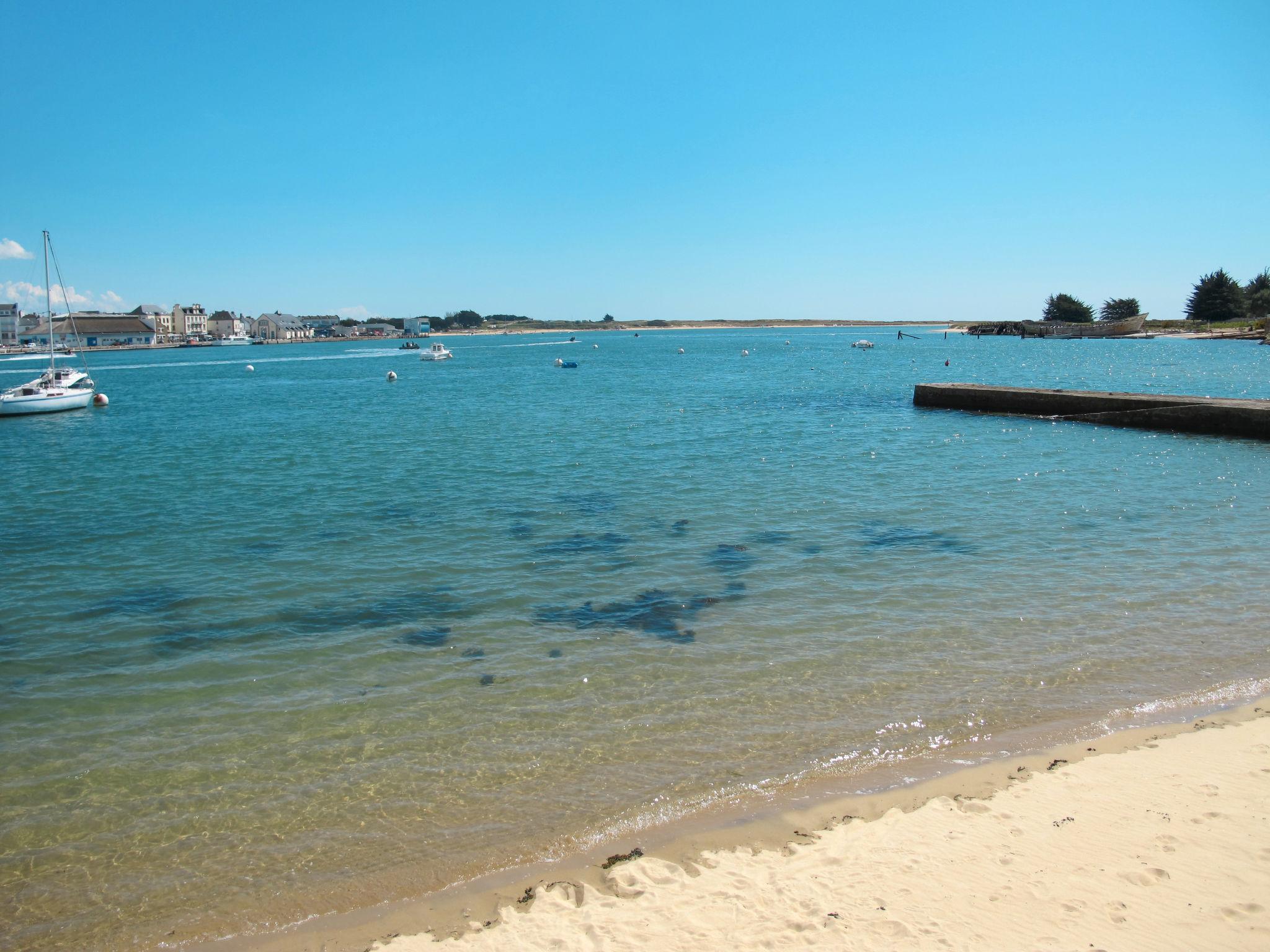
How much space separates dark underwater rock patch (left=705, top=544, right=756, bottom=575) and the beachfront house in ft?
611

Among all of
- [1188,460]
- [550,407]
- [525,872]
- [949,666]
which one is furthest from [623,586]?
[550,407]

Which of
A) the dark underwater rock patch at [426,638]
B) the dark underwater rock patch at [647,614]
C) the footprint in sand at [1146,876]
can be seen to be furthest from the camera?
the dark underwater rock patch at [647,614]

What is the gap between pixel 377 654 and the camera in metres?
10.6

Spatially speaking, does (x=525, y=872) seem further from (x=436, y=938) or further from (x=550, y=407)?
(x=550, y=407)

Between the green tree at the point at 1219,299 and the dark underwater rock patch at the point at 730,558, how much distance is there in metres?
146

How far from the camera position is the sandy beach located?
5078 millimetres

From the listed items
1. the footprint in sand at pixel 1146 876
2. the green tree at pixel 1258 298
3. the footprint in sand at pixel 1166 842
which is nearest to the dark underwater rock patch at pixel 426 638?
the footprint in sand at pixel 1146 876

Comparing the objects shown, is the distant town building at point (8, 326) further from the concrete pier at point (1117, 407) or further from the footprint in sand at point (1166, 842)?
the footprint in sand at point (1166, 842)

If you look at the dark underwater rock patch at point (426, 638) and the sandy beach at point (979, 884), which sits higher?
the sandy beach at point (979, 884)

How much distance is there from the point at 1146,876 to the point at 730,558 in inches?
371

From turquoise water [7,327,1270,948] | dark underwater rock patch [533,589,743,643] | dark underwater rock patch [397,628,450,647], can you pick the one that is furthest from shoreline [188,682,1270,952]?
dark underwater rock patch [397,628,450,647]

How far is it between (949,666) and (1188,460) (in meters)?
20.4

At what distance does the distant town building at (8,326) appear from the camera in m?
166

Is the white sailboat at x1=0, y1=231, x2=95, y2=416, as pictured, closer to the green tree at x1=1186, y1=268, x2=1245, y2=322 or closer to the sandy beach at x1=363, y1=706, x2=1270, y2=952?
the sandy beach at x1=363, y1=706, x2=1270, y2=952
